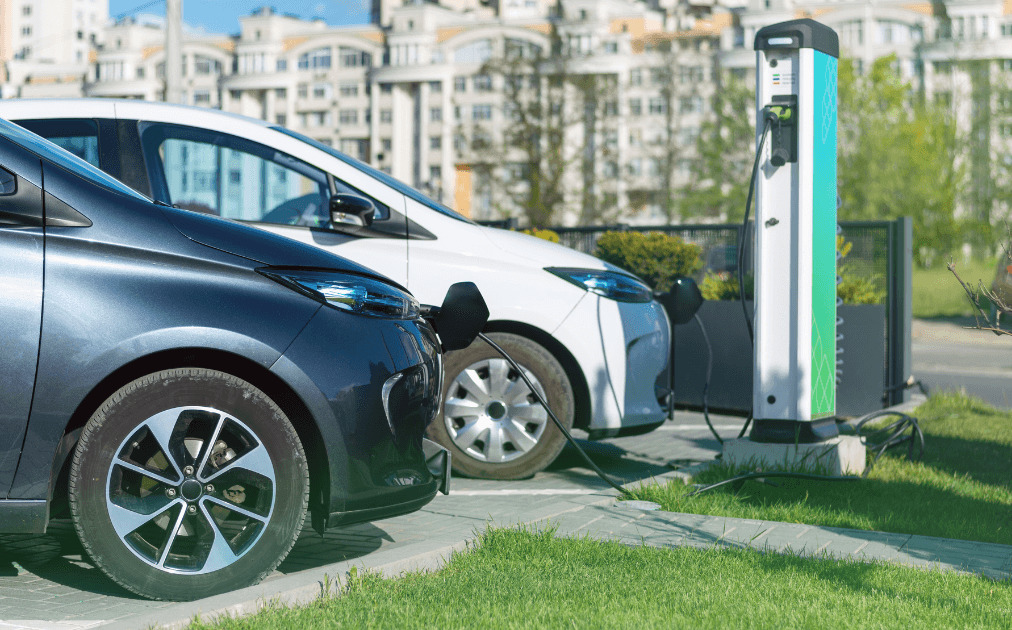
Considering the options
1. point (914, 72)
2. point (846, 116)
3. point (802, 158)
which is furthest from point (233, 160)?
point (914, 72)

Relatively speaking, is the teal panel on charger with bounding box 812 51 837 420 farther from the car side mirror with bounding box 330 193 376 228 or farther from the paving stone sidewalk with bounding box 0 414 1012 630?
the car side mirror with bounding box 330 193 376 228

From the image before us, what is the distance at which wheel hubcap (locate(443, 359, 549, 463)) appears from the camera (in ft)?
20.5

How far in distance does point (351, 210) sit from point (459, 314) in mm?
1392

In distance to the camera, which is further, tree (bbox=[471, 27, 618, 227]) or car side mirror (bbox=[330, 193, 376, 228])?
tree (bbox=[471, 27, 618, 227])

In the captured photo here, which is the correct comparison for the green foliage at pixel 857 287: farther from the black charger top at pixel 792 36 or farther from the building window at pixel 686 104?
the building window at pixel 686 104

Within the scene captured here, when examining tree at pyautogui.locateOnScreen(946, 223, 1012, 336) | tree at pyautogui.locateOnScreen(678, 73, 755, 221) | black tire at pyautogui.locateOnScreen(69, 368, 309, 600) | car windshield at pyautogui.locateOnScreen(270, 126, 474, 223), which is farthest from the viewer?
tree at pyautogui.locateOnScreen(678, 73, 755, 221)

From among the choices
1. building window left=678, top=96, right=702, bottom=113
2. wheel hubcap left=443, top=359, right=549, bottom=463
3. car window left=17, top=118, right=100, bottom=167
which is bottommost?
wheel hubcap left=443, top=359, right=549, bottom=463

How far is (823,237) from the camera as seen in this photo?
6.41 metres

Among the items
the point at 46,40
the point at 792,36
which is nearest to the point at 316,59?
the point at 46,40

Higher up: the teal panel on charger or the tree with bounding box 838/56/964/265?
the tree with bounding box 838/56/964/265

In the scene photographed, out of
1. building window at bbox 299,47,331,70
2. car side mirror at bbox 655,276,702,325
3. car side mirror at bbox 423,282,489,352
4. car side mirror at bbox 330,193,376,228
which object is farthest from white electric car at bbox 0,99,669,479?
building window at bbox 299,47,331,70

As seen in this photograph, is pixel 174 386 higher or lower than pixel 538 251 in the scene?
lower

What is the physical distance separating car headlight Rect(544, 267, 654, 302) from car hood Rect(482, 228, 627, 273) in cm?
4

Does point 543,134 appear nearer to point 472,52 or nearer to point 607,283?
point 607,283
